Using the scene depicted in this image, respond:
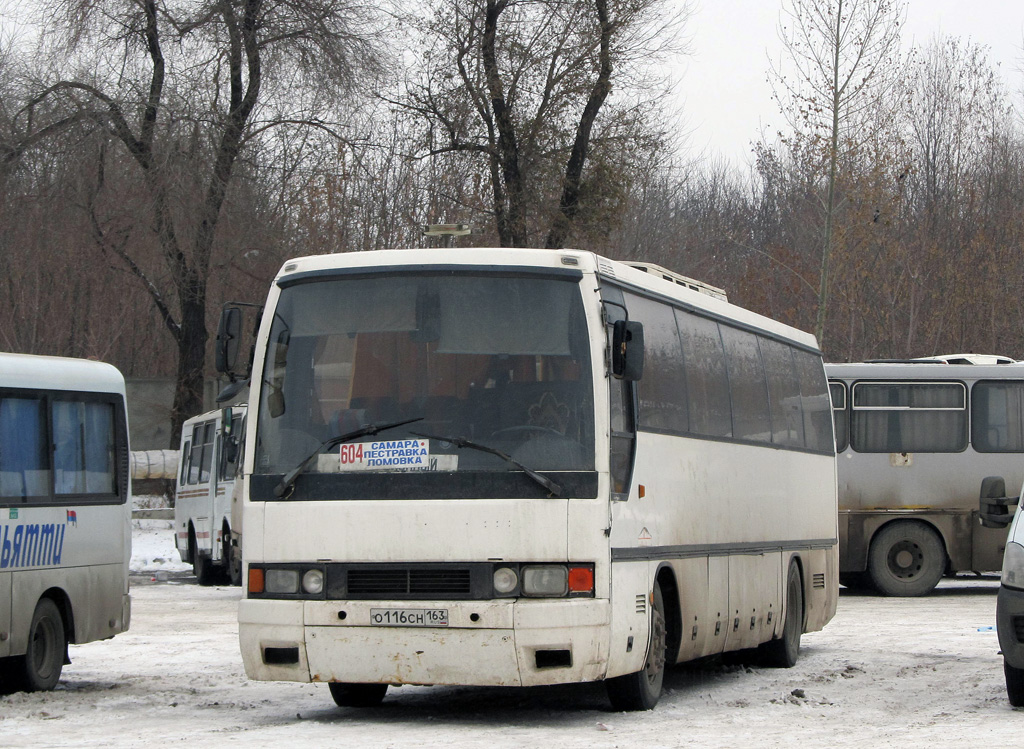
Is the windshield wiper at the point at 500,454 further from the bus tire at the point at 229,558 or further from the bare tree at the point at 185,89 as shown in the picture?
the bare tree at the point at 185,89

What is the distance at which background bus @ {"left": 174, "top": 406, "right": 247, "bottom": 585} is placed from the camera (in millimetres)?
Result: 25047

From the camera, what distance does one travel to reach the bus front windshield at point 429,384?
934 cm

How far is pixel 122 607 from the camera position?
12695 millimetres

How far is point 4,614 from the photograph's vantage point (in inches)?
435

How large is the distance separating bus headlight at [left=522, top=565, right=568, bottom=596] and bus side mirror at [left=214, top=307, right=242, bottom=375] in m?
2.28

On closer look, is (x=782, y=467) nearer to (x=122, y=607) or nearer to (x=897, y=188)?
(x=122, y=607)

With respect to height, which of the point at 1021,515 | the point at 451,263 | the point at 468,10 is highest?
the point at 468,10

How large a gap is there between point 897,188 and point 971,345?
7759 mm

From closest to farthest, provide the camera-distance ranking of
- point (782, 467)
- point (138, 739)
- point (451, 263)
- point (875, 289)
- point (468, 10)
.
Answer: point (138, 739), point (451, 263), point (782, 467), point (468, 10), point (875, 289)

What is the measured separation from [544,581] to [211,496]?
17974 mm

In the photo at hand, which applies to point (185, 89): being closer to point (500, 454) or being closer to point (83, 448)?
point (83, 448)

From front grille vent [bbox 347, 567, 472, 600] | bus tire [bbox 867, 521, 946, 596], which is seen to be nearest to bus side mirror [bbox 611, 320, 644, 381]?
front grille vent [bbox 347, 567, 472, 600]

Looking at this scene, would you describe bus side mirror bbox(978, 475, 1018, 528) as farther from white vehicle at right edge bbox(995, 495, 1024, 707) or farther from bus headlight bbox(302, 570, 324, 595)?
bus headlight bbox(302, 570, 324, 595)

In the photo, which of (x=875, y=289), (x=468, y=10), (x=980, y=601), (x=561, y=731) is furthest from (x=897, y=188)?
(x=561, y=731)
